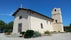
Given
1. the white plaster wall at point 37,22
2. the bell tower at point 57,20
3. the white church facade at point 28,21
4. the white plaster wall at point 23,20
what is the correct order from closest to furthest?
1. the white church facade at point 28,21
2. the white plaster wall at point 23,20
3. the white plaster wall at point 37,22
4. the bell tower at point 57,20

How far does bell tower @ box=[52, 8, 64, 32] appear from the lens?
3275 cm

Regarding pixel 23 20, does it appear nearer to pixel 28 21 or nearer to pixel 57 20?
pixel 28 21

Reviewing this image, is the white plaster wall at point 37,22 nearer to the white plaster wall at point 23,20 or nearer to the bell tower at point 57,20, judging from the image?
the white plaster wall at point 23,20

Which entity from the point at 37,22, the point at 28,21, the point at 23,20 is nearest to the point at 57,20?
the point at 37,22

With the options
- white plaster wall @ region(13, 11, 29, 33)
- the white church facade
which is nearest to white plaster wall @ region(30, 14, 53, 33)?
the white church facade

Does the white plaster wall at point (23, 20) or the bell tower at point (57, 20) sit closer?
the white plaster wall at point (23, 20)

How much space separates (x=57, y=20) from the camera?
3353 centimetres

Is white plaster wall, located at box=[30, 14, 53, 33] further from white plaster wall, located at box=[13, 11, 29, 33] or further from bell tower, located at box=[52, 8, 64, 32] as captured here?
bell tower, located at box=[52, 8, 64, 32]

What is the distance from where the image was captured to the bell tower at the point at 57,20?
1289 inches

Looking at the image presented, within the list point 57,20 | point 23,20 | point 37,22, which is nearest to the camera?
point 23,20

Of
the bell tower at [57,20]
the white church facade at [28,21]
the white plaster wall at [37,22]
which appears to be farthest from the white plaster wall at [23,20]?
the bell tower at [57,20]

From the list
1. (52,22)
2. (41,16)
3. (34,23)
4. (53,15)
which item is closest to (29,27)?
(34,23)

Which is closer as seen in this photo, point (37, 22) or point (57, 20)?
point (37, 22)

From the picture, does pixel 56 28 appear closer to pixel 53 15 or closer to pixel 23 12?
pixel 53 15
